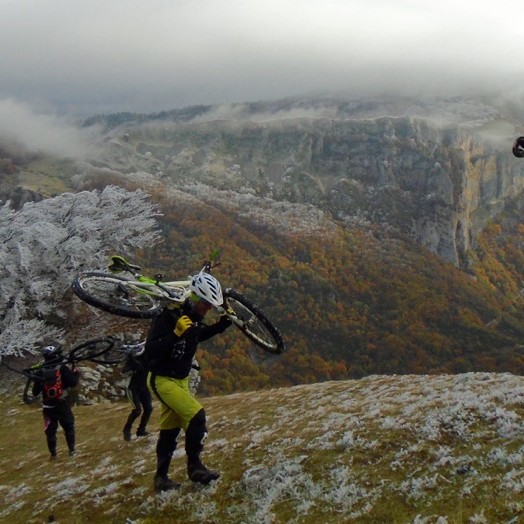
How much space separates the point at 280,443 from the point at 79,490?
5.55 metres

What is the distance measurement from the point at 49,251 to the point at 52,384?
A: 101ft

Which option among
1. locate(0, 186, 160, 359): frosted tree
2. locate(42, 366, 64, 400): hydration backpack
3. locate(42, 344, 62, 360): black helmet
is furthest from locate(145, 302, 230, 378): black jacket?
locate(0, 186, 160, 359): frosted tree

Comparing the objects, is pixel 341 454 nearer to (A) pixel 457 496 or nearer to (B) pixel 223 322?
(A) pixel 457 496

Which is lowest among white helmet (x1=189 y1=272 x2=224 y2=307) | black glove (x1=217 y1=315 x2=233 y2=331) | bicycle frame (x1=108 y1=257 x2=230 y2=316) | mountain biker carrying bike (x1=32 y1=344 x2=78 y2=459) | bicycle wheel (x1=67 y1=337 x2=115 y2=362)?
mountain biker carrying bike (x1=32 y1=344 x2=78 y2=459)

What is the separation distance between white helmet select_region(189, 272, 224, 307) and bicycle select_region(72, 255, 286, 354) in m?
3.47

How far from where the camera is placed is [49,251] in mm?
44438

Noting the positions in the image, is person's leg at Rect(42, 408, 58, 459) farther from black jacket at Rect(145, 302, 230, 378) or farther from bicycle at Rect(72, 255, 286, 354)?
black jacket at Rect(145, 302, 230, 378)

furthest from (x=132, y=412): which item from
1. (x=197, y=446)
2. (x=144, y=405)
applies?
(x=197, y=446)

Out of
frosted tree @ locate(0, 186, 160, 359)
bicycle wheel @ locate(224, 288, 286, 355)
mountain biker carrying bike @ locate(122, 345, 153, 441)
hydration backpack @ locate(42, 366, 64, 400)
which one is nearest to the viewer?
bicycle wheel @ locate(224, 288, 286, 355)

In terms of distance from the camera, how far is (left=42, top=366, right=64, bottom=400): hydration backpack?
16.6 m

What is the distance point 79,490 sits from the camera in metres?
13.0

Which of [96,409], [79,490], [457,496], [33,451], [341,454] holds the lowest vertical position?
[96,409]

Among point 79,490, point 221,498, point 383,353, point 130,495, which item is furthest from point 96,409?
point 383,353

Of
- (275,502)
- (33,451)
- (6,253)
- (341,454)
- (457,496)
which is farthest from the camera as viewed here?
(6,253)
